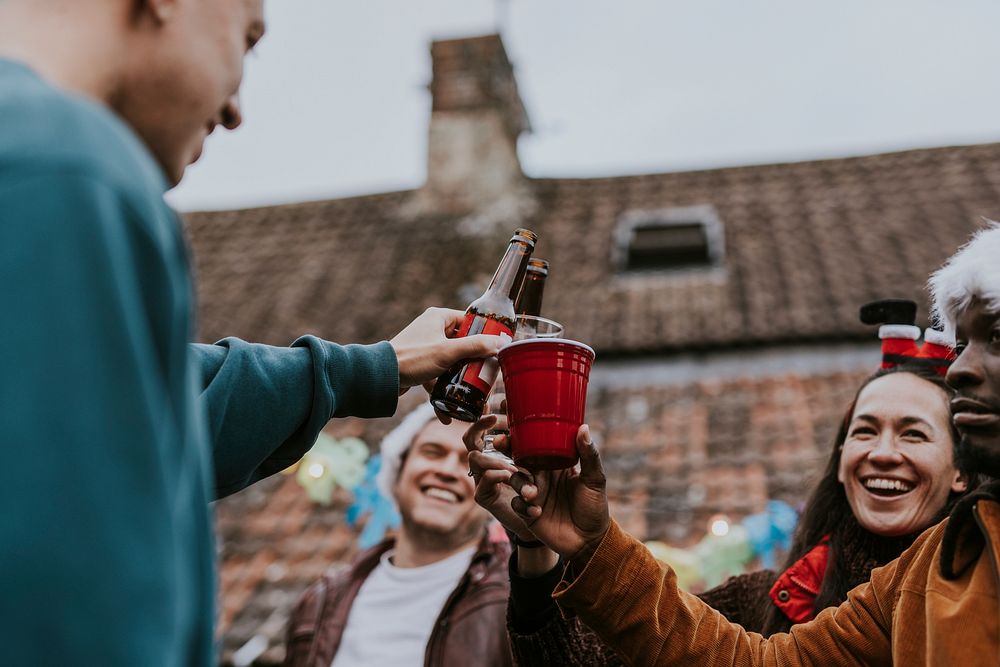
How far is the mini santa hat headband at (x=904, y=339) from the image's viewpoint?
258cm

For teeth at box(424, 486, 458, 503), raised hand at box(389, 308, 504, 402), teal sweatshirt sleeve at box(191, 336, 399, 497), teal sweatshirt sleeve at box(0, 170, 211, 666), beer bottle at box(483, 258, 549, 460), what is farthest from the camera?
teeth at box(424, 486, 458, 503)

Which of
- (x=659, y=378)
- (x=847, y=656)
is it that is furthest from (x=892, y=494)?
(x=659, y=378)

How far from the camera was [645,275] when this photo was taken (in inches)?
349

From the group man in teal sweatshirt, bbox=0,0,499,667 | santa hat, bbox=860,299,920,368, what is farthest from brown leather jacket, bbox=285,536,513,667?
man in teal sweatshirt, bbox=0,0,499,667

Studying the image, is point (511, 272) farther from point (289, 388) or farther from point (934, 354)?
point (934, 354)

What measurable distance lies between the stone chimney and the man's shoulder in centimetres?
919

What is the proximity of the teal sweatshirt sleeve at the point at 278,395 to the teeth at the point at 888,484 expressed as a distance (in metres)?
1.31

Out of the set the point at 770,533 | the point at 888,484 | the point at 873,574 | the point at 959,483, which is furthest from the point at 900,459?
the point at 770,533

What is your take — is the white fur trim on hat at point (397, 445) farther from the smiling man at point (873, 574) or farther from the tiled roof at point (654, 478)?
the tiled roof at point (654, 478)

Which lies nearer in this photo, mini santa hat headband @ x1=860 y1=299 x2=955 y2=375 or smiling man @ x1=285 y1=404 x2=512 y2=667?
mini santa hat headband @ x1=860 y1=299 x2=955 y2=375

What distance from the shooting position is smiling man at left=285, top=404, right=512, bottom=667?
305cm

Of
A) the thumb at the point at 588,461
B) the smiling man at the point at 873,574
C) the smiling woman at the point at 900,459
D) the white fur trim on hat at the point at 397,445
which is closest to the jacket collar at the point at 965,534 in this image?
the smiling man at the point at 873,574

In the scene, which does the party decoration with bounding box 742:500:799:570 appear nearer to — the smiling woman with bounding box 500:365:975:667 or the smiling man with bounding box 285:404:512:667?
the smiling man with bounding box 285:404:512:667

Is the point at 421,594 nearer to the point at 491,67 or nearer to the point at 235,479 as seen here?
the point at 235,479
